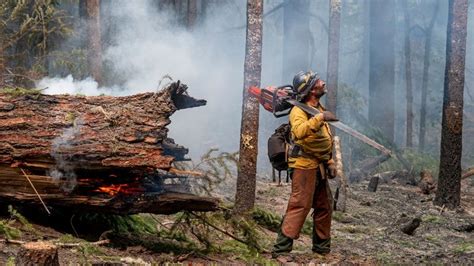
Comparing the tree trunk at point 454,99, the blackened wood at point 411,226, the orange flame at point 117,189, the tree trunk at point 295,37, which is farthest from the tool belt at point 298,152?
the tree trunk at point 295,37

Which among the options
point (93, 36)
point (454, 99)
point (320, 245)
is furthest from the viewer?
point (93, 36)

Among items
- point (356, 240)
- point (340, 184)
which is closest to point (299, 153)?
point (356, 240)

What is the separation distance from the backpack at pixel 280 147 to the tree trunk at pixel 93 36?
756 centimetres

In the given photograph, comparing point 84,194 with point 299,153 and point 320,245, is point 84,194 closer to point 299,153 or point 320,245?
point 299,153

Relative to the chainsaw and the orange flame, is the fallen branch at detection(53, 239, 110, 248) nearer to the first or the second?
the orange flame

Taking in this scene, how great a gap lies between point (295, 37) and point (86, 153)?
19465mm

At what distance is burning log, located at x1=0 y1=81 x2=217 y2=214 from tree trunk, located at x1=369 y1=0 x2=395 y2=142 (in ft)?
55.2

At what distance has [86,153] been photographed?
5.52 metres

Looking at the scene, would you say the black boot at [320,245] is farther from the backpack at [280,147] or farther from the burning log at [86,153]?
the burning log at [86,153]

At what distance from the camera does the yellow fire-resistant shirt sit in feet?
21.4

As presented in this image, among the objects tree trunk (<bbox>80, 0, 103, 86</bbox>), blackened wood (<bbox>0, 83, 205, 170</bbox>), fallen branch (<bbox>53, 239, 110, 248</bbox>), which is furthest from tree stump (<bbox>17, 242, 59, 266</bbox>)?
tree trunk (<bbox>80, 0, 103, 86</bbox>)

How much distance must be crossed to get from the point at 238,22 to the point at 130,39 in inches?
688

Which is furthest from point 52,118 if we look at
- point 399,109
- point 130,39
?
point 399,109

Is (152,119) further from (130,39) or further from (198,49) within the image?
(198,49)
